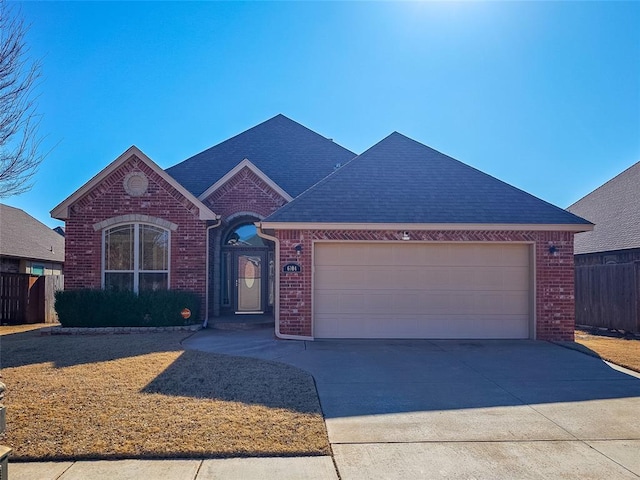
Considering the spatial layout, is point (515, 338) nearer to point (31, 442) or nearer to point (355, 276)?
point (355, 276)

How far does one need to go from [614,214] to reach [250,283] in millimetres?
13183

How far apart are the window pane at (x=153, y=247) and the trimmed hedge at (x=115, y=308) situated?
99 centimetres

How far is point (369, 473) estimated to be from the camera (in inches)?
164

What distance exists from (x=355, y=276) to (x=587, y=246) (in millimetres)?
10149

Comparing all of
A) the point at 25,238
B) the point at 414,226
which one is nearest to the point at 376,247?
the point at 414,226

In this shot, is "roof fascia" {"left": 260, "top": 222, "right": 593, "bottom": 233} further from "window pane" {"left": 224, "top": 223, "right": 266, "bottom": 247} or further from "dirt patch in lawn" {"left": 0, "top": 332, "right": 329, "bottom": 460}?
"window pane" {"left": 224, "top": 223, "right": 266, "bottom": 247}

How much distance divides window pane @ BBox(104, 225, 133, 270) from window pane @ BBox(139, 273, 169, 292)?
472 mm

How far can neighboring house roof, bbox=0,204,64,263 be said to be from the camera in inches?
750

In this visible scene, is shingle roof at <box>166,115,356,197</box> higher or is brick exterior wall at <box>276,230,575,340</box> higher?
shingle roof at <box>166,115,356,197</box>

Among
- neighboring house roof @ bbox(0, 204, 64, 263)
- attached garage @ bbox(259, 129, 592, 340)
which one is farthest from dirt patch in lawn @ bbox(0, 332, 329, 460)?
neighboring house roof @ bbox(0, 204, 64, 263)

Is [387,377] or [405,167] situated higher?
[405,167]

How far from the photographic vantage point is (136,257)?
13250mm

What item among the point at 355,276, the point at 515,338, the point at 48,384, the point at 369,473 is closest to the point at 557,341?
the point at 515,338

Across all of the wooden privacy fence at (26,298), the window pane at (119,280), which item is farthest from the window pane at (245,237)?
the wooden privacy fence at (26,298)
